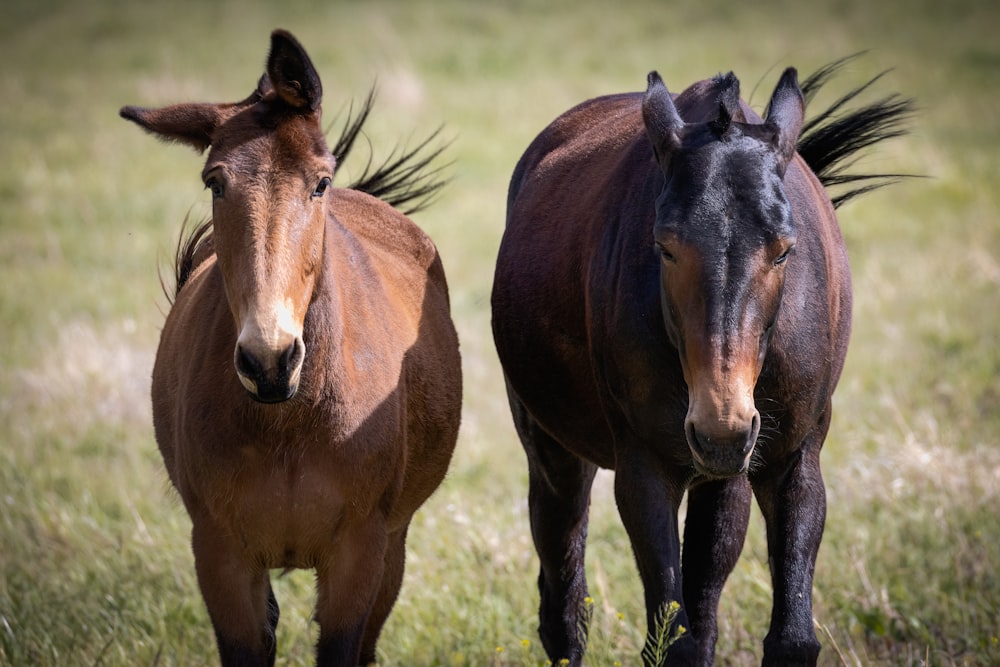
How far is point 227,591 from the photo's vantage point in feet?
13.1

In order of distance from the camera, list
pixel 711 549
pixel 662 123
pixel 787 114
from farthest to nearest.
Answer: pixel 711 549, pixel 787 114, pixel 662 123

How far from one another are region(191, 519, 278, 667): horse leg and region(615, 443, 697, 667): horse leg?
128 cm

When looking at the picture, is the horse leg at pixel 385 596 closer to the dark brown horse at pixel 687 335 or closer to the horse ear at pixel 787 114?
the dark brown horse at pixel 687 335

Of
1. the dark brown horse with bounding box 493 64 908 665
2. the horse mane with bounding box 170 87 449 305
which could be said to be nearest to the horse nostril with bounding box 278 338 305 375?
the dark brown horse with bounding box 493 64 908 665

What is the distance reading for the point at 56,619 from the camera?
554 centimetres

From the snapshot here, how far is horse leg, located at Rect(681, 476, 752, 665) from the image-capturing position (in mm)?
4445

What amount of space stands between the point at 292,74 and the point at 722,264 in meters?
1.43

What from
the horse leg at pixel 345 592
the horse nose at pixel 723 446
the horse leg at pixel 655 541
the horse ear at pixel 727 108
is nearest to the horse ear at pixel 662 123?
the horse ear at pixel 727 108

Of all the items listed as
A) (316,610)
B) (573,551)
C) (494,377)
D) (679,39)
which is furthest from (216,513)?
(679,39)

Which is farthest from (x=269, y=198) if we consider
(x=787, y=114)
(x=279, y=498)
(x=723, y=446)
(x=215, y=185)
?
(x=787, y=114)

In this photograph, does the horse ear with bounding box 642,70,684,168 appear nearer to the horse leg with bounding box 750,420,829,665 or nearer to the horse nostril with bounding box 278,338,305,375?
the horse leg with bounding box 750,420,829,665

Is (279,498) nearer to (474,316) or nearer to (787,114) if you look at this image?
(787,114)

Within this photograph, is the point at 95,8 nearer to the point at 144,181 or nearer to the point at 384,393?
the point at 144,181

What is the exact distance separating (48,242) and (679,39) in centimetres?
1221
